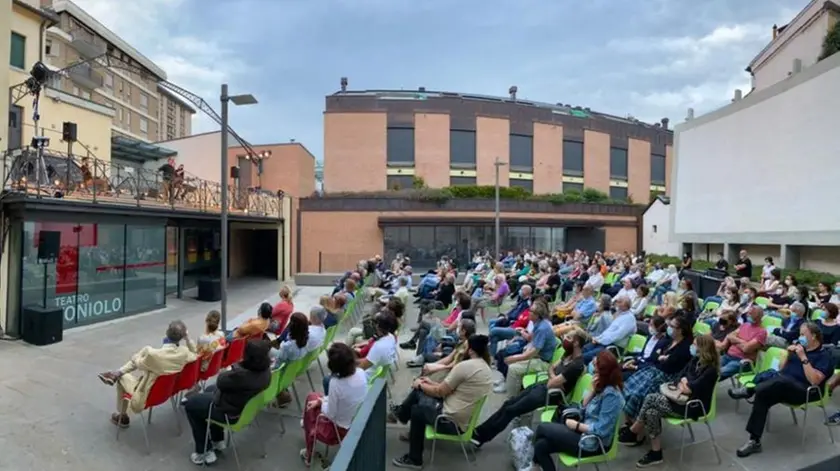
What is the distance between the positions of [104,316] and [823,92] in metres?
22.3

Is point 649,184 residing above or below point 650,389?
above

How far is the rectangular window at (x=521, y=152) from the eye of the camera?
34.1 metres

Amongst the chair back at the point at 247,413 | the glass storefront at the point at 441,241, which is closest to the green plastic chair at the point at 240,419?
the chair back at the point at 247,413

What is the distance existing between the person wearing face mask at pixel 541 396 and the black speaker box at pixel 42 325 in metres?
9.05

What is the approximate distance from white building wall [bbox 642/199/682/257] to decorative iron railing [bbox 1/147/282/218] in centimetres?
2223

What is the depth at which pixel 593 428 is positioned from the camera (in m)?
3.98

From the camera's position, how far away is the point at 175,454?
16.2 feet

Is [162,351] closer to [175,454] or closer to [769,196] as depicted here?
[175,454]

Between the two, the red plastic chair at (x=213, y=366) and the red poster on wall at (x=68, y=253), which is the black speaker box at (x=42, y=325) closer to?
the red poster on wall at (x=68, y=253)

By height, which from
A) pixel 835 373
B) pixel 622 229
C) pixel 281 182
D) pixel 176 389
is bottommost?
pixel 176 389

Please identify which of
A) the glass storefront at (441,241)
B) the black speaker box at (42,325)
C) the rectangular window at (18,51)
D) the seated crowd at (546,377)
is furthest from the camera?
the glass storefront at (441,241)

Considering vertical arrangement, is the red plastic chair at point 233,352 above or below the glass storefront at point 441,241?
below

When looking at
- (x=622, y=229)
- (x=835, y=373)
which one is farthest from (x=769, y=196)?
(x=835, y=373)

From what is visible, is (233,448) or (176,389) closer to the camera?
(233,448)
